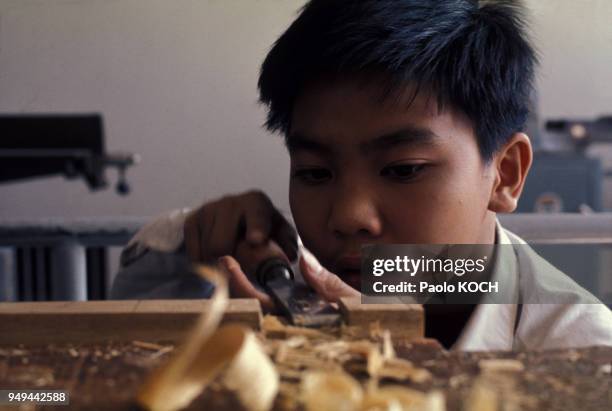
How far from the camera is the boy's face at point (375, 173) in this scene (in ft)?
1.76

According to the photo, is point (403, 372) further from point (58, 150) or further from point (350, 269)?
point (58, 150)

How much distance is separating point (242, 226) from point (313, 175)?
0.14 metres

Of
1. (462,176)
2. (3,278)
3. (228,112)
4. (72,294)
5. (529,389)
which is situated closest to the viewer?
(529,389)

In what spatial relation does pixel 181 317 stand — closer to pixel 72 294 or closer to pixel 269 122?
pixel 269 122

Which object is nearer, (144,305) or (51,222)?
(144,305)

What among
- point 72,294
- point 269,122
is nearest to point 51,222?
point 72,294

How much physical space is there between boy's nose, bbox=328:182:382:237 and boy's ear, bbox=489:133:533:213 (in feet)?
0.56

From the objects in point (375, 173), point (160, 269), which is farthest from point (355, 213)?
point (160, 269)

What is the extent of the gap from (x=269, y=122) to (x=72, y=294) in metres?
0.47

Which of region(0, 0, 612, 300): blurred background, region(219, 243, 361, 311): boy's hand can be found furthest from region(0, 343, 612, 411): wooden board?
region(0, 0, 612, 300): blurred background

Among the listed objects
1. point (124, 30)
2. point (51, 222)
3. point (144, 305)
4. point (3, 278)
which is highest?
point (124, 30)

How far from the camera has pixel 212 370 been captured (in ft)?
0.80

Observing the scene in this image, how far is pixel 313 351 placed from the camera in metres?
0.31

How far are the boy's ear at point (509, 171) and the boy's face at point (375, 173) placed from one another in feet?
0.14
